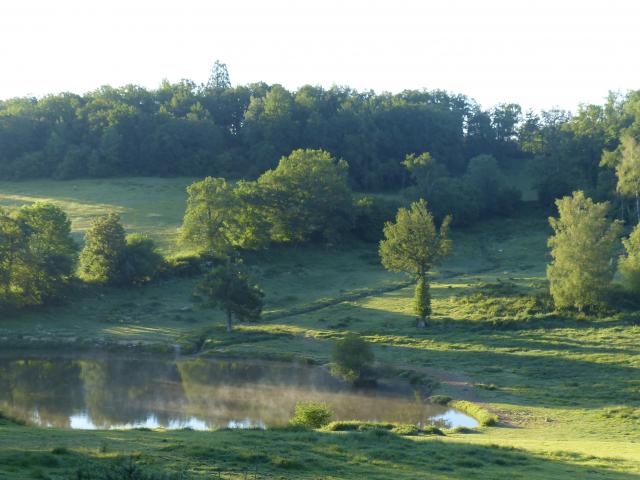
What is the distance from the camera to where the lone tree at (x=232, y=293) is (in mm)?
65062

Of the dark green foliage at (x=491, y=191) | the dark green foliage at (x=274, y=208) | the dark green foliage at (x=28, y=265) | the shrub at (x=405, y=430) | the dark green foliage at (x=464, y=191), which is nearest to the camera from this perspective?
the shrub at (x=405, y=430)

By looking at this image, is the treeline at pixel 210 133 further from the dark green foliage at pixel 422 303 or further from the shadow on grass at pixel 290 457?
the shadow on grass at pixel 290 457

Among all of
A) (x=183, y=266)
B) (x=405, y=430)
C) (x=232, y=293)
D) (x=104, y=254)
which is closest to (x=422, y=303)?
(x=232, y=293)

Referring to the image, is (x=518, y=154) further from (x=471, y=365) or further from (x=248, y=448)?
(x=248, y=448)

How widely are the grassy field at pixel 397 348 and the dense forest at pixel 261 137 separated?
13996 millimetres

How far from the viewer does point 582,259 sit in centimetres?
6400

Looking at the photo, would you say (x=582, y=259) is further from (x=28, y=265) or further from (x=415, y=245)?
(x=28, y=265)

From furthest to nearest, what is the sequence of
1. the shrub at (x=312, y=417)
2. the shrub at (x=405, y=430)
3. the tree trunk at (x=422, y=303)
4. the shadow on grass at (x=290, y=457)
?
the tree trunk at (x=422, y=303) < the shrub at (x=312, y=417) < the shrub at (x=405, y=430) < the shadow on grass at (x=290, y=457)

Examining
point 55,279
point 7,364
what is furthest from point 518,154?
point 7,364

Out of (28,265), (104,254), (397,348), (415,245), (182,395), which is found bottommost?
(182,395)

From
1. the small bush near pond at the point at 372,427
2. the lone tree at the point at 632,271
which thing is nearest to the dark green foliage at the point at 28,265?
the small bush near pond at the point at 372,427

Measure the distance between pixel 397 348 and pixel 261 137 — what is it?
80.5m

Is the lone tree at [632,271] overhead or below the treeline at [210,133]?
below

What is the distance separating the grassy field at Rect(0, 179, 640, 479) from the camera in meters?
24.7
